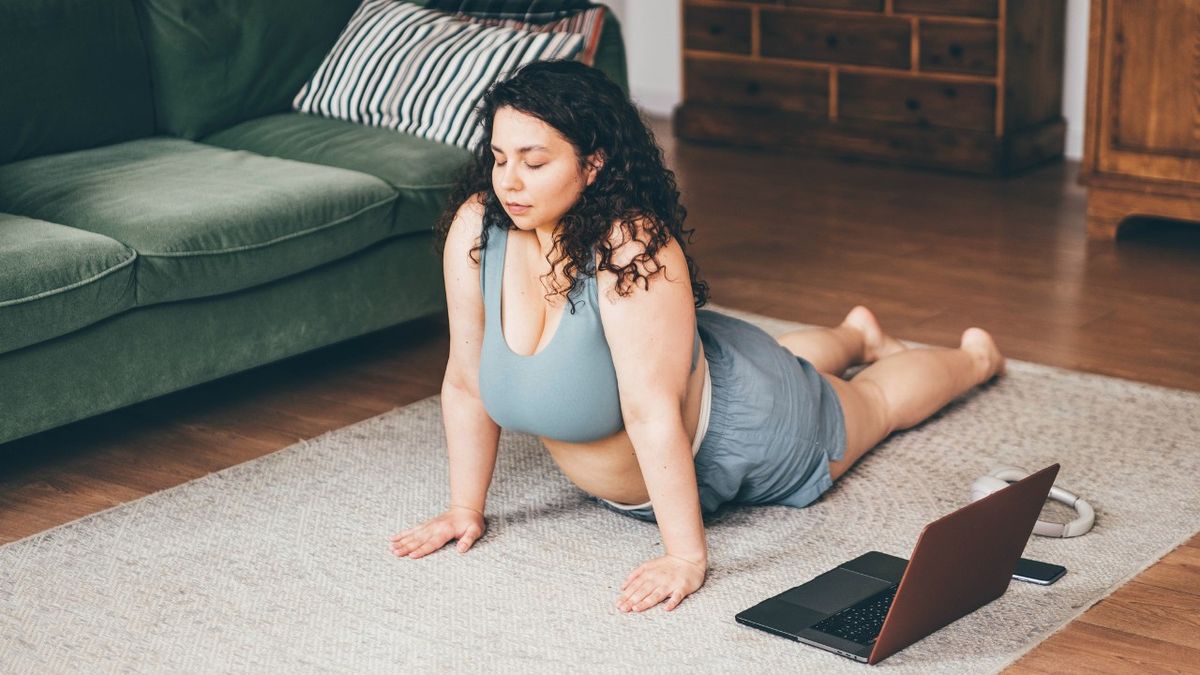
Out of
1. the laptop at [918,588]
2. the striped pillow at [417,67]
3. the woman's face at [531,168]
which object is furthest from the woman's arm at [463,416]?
the striped pillow at [417,67]

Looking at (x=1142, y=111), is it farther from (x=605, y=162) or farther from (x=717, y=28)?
(x=605, y=162)

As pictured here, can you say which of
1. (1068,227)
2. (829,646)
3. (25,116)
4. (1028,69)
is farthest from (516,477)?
(1028,69)

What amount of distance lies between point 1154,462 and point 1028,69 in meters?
2.57

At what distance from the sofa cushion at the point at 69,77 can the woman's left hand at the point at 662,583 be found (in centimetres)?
180

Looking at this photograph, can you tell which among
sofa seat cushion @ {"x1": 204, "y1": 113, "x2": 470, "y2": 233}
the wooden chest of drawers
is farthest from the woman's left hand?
the wooden chest of drawers

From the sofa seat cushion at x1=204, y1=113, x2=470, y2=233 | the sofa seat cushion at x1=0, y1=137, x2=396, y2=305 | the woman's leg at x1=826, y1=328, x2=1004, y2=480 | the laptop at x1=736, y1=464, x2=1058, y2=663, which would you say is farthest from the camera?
the sofa seat cushion at x1=204, y1=113, x2=470, y2=233

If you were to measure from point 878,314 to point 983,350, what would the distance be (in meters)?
0.58

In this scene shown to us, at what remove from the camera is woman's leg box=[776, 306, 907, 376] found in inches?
105

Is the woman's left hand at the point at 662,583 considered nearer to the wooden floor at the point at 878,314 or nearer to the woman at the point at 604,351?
the woman at the point at 604,351

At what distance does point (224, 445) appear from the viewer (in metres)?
2.72

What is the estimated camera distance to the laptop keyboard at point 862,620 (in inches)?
75.5

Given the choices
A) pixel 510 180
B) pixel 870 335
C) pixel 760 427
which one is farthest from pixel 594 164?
pixel 870 335

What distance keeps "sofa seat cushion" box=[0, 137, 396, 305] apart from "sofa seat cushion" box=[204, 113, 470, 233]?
0.06 metres

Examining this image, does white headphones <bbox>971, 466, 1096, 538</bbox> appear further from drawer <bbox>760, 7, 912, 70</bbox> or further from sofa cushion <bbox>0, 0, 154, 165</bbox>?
drawer <bbox>760, 7, 912, 70</bbox>
